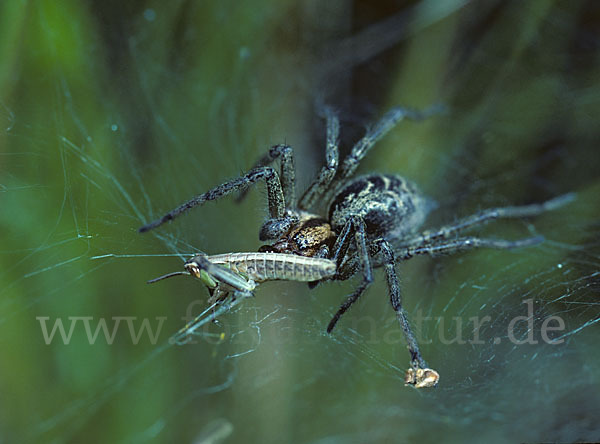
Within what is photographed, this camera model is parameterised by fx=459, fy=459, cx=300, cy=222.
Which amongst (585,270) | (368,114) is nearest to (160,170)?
(368,114)

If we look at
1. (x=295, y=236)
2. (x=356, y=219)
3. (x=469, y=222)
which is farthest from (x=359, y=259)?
(x=469, y=222)

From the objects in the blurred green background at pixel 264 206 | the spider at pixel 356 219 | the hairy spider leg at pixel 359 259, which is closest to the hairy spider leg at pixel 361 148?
the spider at pixel 356 219

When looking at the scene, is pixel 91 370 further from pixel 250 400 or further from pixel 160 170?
pixel 160 170

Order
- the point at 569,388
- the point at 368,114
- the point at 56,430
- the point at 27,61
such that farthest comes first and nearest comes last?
the point at 368,114 → the point at 27,61 → the point at 569,388 → the point at 56,430

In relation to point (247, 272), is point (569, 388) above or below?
below

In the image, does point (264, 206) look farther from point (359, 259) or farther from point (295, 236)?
point (359, 259)

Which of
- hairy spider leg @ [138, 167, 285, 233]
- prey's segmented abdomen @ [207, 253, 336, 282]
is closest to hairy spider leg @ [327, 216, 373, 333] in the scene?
prey's segmented abdomen @ [207, 253, 336, 282]

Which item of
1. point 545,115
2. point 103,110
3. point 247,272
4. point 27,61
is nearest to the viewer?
point 247,272
